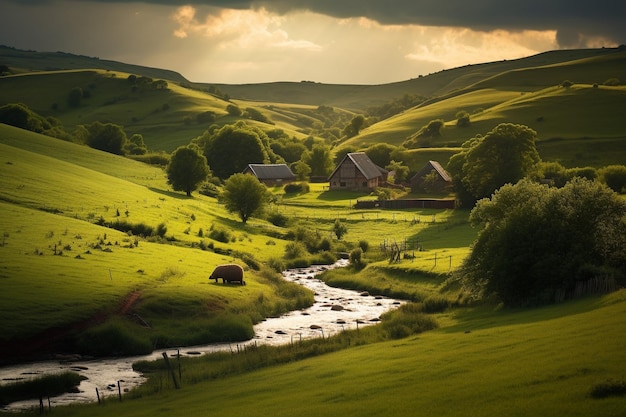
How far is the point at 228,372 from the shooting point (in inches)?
1606

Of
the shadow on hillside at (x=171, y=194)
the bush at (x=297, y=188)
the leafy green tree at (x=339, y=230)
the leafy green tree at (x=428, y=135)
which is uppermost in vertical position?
the leafy green tree at (x=428, y=135)

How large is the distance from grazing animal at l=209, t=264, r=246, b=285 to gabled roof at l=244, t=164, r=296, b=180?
96462mm

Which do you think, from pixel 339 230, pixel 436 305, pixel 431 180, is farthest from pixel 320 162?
pixel 436 305

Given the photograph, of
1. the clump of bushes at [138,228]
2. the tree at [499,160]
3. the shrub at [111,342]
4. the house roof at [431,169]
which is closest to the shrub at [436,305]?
the shrub at [111,342]

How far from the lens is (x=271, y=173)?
560 ft

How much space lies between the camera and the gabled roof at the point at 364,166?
157 metres

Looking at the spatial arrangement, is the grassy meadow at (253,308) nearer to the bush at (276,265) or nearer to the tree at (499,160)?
the bush at (276,265)

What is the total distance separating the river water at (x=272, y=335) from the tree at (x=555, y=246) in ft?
41.5

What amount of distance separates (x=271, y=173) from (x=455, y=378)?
144165mm

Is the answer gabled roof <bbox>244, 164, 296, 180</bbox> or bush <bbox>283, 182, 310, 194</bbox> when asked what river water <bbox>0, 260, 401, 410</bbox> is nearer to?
bush <bbox>283, 182, 310, 194</bbox>

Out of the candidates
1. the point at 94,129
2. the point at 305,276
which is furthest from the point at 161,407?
the point at 94,129

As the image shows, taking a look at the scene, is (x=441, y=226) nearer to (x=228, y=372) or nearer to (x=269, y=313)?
(x=269, y=313)

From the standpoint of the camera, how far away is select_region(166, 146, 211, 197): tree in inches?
4761

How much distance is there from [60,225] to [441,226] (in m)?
55.1
